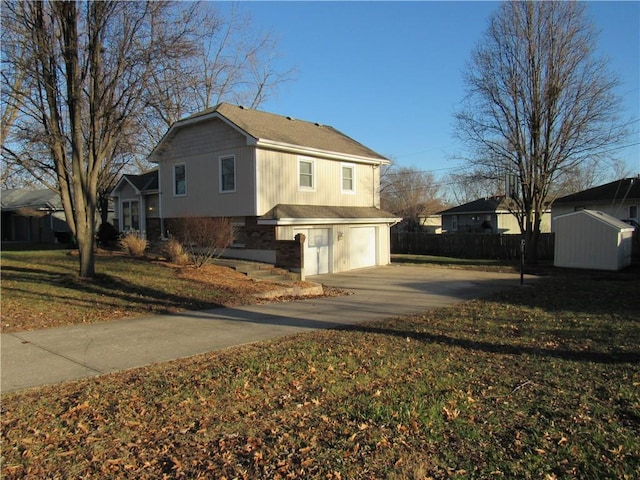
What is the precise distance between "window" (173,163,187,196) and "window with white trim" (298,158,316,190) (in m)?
5.23

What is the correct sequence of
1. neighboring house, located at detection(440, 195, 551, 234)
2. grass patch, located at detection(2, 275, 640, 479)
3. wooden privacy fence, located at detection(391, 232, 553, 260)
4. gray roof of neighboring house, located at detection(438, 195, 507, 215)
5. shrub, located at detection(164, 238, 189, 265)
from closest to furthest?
grass patch, located at detection(2, 275, 640, 479)
shrub, located at detection(164, 238, 189, 265)
wooden privacy fence, located at detection(391, 232, 553, 260)
gray roof of neighboring house, located at detection(438, 195, 507, 215)
neighboring house, located at detection(440, 195, 551, 234)

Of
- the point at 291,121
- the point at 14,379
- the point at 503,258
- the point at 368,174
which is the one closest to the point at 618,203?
the point at 503,258

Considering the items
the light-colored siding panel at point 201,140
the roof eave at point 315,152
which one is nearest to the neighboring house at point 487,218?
the roof eave at point 315,152

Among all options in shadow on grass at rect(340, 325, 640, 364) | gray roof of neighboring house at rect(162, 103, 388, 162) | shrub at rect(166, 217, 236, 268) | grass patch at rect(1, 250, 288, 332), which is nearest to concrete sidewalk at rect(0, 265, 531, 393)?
grass patch at rect(1, 250, 288, 332)

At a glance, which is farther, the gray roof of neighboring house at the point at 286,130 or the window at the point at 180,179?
the window at the point at 180,179

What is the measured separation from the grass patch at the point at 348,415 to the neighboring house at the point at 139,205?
17519mm

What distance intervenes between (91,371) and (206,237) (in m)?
10.3

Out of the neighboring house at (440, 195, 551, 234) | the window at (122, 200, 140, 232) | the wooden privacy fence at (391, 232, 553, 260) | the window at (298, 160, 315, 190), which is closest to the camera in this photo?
the window at (298, 160, 315, 190)

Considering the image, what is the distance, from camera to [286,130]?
19.9 meters

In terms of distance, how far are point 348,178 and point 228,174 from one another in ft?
19.3

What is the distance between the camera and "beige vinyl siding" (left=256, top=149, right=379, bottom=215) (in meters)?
17.3

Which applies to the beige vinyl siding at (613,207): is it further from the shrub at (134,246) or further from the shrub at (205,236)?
the shrub at (134,246)

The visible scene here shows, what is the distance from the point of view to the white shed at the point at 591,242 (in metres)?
19.7

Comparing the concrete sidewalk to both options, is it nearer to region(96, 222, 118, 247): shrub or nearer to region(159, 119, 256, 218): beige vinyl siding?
region(159, 119, 256, 218): beige vinyl siding
